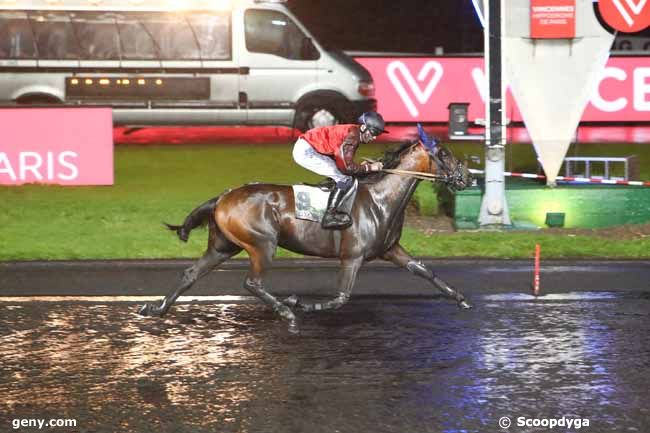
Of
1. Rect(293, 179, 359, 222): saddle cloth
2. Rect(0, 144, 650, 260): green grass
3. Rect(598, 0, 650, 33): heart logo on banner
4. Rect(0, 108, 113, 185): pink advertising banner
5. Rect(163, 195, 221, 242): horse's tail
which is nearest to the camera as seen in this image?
Rect(293, 179, 359, 222): saddle cloth

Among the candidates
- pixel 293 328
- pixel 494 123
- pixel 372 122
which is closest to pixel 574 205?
pixel 494 123

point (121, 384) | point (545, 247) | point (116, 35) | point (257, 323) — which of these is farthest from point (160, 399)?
point (116, 35)

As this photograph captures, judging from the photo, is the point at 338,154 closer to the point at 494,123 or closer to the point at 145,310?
the point at 145,310

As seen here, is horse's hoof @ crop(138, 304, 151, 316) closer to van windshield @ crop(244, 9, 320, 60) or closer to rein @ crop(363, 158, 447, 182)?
rein @ crop(363, 158, 447, 182)

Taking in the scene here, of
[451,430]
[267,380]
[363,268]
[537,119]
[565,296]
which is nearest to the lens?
[451,430]

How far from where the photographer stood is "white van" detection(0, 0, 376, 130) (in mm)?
26344

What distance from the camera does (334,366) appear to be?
32.6 feet

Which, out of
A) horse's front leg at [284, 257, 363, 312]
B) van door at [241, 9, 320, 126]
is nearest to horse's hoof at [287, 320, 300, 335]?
horse's front leg at [284, 257, 363, 312]

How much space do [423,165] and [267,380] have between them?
10.8ft

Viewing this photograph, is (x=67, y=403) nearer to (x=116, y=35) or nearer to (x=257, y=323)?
(x=257, y=323)

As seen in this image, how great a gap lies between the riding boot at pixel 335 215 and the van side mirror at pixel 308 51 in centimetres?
1518

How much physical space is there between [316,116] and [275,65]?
1.44 meters

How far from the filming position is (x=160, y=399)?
8930 millimetres

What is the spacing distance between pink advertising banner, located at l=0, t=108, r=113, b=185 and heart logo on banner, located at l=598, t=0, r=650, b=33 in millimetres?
7715
